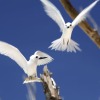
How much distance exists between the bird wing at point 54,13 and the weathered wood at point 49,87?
80 centimetres

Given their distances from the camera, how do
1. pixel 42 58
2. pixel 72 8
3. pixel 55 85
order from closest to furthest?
pixel 72 8 < pixel 55 85 < pixel 42 58

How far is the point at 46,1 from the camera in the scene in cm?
331

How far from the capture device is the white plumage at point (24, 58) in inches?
132

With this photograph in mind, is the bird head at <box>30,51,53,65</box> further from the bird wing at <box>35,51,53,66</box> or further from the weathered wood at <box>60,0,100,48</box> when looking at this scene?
the weathered wood at <box>60,0,100,48</box>

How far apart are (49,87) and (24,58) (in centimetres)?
99

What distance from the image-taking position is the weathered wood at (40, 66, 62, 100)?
2579 mm

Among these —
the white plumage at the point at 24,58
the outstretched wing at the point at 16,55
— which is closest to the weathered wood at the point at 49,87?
the white plumage at the point at 24,58

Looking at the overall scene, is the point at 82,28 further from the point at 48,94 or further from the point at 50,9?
the point at 50,9

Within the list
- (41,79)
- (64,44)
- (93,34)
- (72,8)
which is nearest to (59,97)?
(41,79)

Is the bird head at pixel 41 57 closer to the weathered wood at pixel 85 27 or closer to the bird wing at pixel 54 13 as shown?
the bird wing at pixel 54 13

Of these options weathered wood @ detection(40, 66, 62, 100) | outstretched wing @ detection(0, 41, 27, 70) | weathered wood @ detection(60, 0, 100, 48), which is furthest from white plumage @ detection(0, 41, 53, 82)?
weathered wood @ detection(60, 0, 100, 48)

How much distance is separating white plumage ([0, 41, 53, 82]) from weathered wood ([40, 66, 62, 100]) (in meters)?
0.36

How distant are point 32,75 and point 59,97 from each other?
2.48ft

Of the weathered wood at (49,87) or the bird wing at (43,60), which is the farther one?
the bird wing at (43,60)
